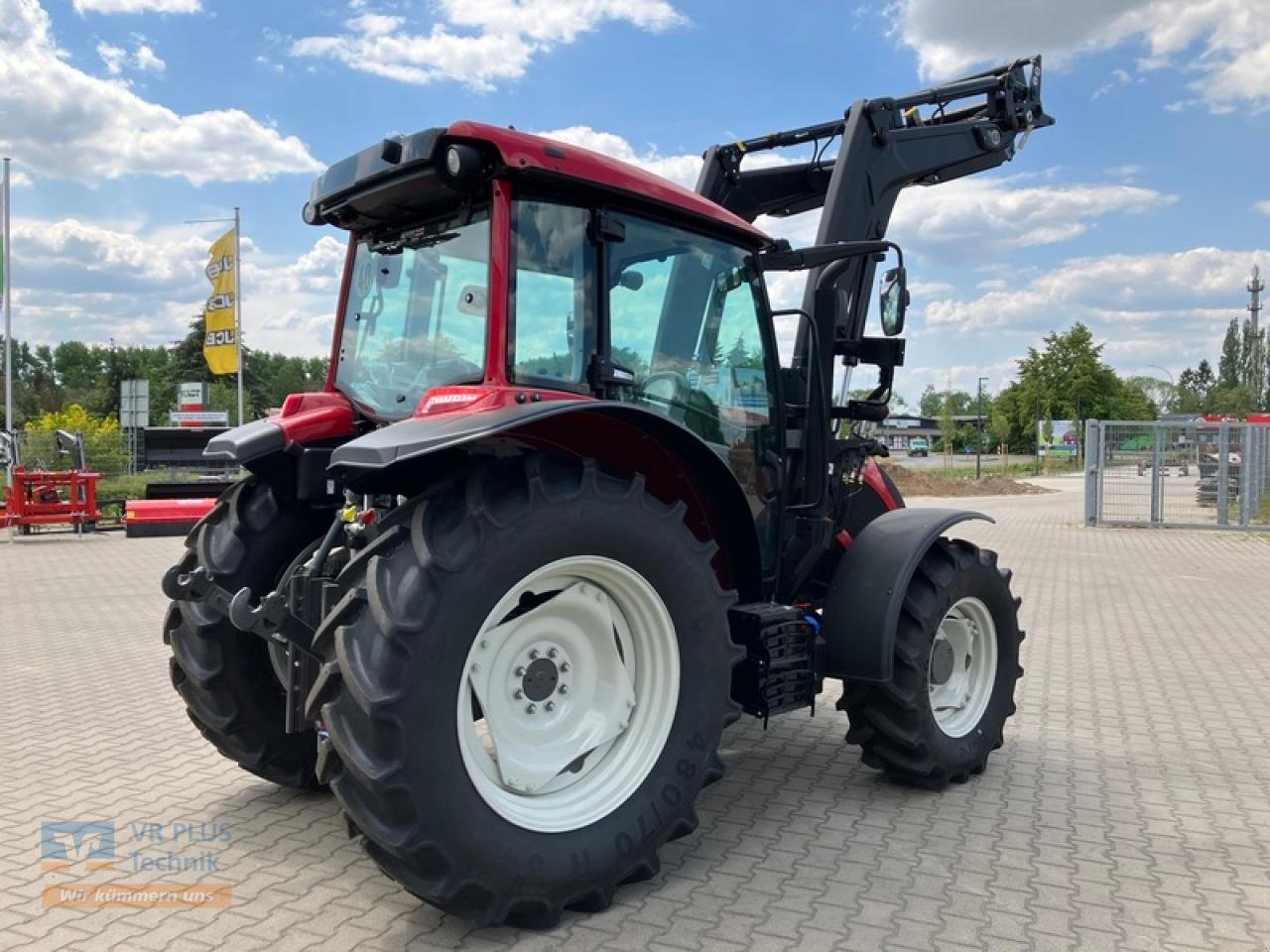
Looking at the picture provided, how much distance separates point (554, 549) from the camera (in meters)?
3.30

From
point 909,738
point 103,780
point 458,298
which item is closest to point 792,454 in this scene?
point 909,738

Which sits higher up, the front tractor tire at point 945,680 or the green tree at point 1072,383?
the green tree at point 1072,383

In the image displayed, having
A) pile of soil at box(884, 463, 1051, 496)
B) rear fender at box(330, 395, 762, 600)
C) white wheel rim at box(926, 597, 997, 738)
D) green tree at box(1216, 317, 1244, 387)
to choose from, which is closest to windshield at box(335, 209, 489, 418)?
rear fender at box(330, 395, 762, 600)

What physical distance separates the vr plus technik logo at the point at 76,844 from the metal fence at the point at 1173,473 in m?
19.0

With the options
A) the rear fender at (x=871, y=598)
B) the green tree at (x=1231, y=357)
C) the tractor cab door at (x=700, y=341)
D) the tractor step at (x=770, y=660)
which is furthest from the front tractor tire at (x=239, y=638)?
the green tree at (x=1231, y=357)

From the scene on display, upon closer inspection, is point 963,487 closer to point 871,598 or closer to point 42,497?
point 42,497

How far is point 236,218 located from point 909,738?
24614 mm

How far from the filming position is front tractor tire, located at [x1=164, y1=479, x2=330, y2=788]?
421 centimetres

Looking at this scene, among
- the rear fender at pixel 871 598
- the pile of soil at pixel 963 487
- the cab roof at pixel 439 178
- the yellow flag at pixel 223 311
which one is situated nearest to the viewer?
the cab roof at pixel 439 178

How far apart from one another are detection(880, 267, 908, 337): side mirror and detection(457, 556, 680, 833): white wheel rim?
6.12 ft

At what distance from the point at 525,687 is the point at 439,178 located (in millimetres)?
1759

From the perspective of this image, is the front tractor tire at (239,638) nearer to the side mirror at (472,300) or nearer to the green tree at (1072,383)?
the side mirror at (472,300)

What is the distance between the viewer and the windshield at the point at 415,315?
3.73 metres

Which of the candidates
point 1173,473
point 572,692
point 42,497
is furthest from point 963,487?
point 572,692
